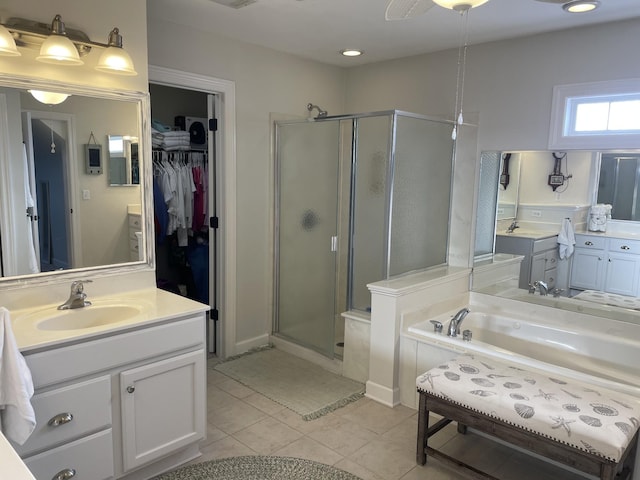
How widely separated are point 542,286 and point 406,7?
236 cm

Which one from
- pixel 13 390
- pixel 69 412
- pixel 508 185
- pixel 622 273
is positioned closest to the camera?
pixel 13 390

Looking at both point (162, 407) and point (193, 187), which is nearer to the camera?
point (162, 407)

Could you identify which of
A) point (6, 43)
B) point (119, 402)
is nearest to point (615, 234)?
point (119, 402)

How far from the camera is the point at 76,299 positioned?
91.0 inches

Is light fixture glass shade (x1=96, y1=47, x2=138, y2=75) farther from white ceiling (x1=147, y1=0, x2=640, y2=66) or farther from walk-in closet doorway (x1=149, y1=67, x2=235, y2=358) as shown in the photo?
walk-in closet doorway (x1=149, y1=67, x2=235, y2=358)

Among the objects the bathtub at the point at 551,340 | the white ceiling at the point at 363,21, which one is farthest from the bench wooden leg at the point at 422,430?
the white ceiling at the point at 363,21

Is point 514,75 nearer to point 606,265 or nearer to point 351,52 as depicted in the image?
point 351,52

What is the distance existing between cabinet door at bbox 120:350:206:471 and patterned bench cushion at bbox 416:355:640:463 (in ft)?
3.73

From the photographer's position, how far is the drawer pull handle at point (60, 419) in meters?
1.89

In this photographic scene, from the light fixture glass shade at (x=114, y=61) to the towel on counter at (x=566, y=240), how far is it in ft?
9.46

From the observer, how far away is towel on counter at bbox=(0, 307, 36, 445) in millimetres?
1675

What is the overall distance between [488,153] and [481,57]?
0.70m

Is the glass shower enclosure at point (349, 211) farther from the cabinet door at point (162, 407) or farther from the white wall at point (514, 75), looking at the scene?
the cabinet door at point (162, 407)

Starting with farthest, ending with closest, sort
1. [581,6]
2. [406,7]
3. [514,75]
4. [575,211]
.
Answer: [514,75], [575,211], [581,6], [406,7]
